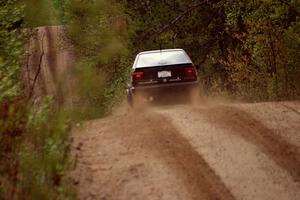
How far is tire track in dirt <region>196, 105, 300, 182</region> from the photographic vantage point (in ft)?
31.9

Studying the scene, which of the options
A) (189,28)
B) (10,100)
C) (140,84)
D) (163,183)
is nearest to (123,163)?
(163,183)

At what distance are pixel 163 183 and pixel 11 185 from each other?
2806mm

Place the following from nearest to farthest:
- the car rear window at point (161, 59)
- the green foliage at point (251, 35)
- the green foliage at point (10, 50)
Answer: the green foliage at point (10, 50)
the car rear window at point (161, 59)
the green foliage at point (251, 35)

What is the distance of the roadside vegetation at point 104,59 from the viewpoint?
6684mm

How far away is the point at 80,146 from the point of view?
32.5ft

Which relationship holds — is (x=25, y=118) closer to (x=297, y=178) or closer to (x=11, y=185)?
(x=11, y=185)

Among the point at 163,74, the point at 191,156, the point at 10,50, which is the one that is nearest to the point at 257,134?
the point at 191,156

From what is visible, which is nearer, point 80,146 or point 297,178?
point 297,178

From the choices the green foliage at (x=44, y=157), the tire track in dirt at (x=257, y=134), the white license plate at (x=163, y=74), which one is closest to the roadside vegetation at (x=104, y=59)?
the green foliage at (x=44, y=157)

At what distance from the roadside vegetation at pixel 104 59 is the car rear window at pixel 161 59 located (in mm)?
687

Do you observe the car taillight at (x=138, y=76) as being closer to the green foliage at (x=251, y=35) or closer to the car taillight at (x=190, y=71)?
the green foliage at (x=251, y=35)

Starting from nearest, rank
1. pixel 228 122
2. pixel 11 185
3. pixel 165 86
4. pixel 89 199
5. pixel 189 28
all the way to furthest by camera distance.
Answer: pixel 11 185
pixel 89 199
pixel 228 122
pixel 165 86
pixel 189 28

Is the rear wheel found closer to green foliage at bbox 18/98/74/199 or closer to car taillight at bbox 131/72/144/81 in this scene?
car taillight at bbox 131/72/144/81

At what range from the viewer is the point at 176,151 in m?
9.92
